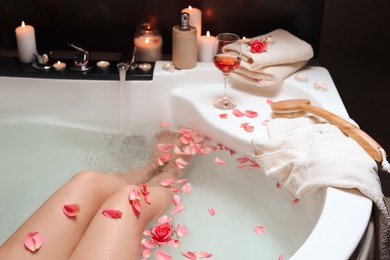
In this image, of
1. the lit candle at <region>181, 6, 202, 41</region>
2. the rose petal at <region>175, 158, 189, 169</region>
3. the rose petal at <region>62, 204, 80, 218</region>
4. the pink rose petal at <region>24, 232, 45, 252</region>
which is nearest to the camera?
the pink rose petal at <region>24, 232, 45, 252</region>

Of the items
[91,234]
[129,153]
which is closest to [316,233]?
[91,234]

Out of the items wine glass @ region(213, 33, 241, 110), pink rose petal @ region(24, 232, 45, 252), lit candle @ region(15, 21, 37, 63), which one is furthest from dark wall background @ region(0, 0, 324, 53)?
pink rose petal @ region(24, 232, 45, 252)

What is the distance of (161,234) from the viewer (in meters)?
1.48

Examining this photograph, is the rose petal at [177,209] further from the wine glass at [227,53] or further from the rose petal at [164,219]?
the wine glass at [227,53]

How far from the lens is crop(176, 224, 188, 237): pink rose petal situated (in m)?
1.58

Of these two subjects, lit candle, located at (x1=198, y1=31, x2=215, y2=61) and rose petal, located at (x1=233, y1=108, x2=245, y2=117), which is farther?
lit candle, located at (x1=198, y1=31, x2=215, y2=61)

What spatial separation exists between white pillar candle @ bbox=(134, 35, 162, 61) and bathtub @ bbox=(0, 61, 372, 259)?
0.05 meters

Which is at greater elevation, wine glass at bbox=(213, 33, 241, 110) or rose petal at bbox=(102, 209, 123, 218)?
wine glass at bbox=(213, 33, 241, 110)

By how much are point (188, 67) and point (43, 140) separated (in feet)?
2.03

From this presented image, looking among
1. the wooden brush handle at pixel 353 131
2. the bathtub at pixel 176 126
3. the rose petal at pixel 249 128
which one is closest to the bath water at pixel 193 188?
the bathtub at pixel 176 126

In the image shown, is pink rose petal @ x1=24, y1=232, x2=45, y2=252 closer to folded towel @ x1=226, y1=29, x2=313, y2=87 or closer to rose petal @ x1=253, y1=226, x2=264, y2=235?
rose petal @ x1=253, y1=226, x2=264, y2=235

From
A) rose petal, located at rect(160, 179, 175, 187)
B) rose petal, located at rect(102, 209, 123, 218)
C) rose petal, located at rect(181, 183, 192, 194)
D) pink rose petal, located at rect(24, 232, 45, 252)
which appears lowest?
rose petal, located at rect(181, 183, 192, 194)

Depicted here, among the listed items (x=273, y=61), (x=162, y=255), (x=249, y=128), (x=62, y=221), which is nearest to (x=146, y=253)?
(x=162, y=255)

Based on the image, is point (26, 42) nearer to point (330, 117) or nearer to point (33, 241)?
point (33, 241)
